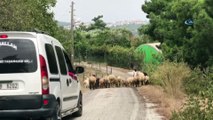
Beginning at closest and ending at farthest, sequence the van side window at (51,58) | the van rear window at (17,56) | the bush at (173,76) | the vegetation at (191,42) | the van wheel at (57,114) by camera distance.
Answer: the van rear window at (17,56)
the van wheel at (57,114)
the van side window at (51,58)
the bush at (173,76)
the vegetation at (191,42)

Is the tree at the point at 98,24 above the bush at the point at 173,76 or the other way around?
above

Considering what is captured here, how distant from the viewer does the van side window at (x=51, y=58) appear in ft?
37.7

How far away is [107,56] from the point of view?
100m

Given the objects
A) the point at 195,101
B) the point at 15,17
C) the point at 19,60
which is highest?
the point at 15,17

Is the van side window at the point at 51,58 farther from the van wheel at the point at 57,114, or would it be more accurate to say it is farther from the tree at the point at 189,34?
the tree at the point at 189,34

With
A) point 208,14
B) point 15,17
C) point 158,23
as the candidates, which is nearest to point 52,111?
point 15,17

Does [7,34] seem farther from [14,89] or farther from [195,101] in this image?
[195,101]

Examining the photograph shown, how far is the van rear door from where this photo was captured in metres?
10.9

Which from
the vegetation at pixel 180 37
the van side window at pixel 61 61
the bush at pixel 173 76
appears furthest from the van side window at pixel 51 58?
the bush at pixel 173 76

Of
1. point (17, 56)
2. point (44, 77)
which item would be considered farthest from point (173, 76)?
point (17, 56)

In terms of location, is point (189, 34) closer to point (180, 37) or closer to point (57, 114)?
point (180, 37)

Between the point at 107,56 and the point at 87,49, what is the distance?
6322 millimetres

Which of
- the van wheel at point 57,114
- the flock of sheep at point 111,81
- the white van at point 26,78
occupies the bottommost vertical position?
the flock of sheep at point 111,81

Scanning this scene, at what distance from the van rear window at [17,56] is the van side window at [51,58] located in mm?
495
